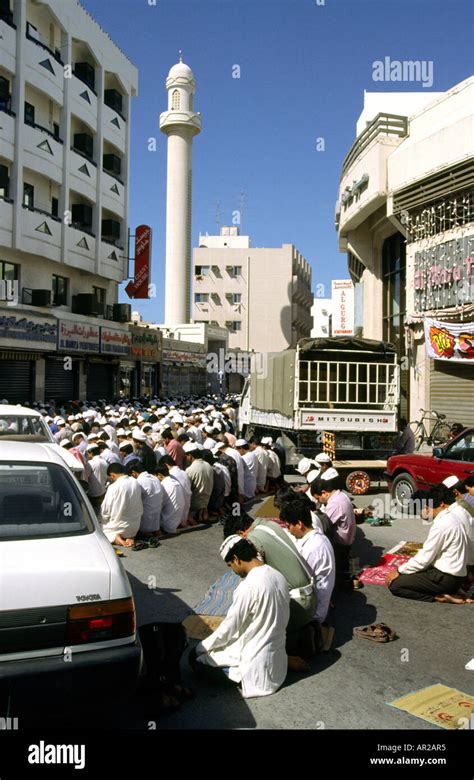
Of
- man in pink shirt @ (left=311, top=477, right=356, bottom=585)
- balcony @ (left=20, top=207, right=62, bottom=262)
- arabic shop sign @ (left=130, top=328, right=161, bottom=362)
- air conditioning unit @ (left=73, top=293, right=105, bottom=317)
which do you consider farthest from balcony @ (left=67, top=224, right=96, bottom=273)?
man in pink shirt @ (left=311, top=477, right=356, bottom=585)

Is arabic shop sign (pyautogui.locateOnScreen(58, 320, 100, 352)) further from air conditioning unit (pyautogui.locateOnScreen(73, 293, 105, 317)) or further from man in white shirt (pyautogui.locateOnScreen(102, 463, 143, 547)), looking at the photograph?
man in white shirt (pyautogui.locateOnScreen(102, 463, 143, 547))

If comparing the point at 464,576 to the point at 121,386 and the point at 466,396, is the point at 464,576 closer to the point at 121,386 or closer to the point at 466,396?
the point at 466,396

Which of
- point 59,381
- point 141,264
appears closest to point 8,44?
point 141,264

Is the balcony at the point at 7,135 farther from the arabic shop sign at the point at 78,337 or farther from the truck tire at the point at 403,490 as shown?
the truck tire at the point at 403,490

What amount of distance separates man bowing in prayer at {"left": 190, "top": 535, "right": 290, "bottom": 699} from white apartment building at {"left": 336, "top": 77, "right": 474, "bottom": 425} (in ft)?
47.6

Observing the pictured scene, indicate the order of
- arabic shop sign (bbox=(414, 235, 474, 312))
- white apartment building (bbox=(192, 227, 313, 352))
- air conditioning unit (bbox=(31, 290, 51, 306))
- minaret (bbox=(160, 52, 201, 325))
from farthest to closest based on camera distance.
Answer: white apartment building (bbox=(192, 227, 313, 352)) → minaret (bbox=(160, 52, 201, 325)) → air conditioning unit (bbox=(31, 290, 51, 306)) → arabic shop sign (bbox=(414, 235, 474, 312))

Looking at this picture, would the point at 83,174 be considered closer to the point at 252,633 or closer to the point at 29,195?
the point at 29,195

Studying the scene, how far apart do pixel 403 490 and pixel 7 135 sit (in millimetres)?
22952

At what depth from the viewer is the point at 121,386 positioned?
3759 centimetres

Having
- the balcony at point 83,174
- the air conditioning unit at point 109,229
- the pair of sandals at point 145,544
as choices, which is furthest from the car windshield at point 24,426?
the air conditioning unit at point 109,229

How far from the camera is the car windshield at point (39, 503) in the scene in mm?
4348

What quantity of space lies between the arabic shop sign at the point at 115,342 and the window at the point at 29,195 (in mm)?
7290

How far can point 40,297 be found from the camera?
93.6 feet

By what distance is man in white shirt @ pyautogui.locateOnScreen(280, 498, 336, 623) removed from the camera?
6.00m
